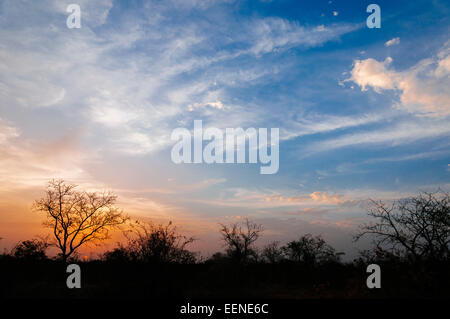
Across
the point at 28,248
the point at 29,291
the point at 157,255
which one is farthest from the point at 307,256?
the point at 28,248

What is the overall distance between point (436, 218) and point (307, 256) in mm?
20337

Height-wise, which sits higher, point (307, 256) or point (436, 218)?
point (436, 218)

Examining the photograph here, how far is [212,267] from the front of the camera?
22.6m

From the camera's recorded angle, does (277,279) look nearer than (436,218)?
No

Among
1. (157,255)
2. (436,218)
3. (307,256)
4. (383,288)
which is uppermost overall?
(436,218)

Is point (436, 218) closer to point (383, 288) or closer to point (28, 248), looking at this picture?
point (383, 288)

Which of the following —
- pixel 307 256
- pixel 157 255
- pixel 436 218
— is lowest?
pixel 307 256
